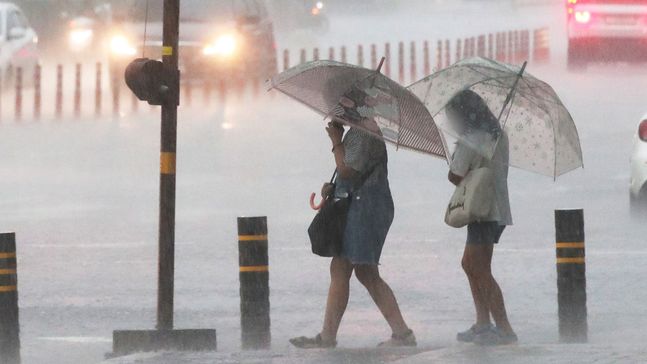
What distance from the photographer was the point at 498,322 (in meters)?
10.7

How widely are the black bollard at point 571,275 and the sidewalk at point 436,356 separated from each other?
4.22 ft

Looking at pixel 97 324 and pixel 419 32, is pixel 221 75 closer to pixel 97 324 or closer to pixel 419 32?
pixel 97 324

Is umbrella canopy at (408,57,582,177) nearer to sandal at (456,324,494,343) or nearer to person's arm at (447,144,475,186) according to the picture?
person's arm at (447,144,475,186)

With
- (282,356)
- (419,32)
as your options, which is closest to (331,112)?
(282,356)

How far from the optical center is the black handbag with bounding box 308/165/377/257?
10.4 meters

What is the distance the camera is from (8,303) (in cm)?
1051

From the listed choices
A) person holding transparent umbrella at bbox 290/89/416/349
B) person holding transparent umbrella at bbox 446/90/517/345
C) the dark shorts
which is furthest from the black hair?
the dark shorts

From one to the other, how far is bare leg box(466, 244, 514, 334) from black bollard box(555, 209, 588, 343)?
1.58ft

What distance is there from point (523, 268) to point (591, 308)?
2030 millimetres

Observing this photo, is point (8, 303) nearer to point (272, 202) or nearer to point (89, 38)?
point (272, 202)

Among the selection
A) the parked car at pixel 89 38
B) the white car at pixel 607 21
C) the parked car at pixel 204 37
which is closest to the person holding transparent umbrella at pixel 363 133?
the parked car at pixel 204 37

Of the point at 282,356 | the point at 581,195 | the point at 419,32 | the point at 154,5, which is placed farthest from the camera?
the point at 419,32

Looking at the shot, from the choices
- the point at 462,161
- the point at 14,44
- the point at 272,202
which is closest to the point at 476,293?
the point at 462,161

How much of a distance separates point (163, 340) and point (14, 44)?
24.3m
